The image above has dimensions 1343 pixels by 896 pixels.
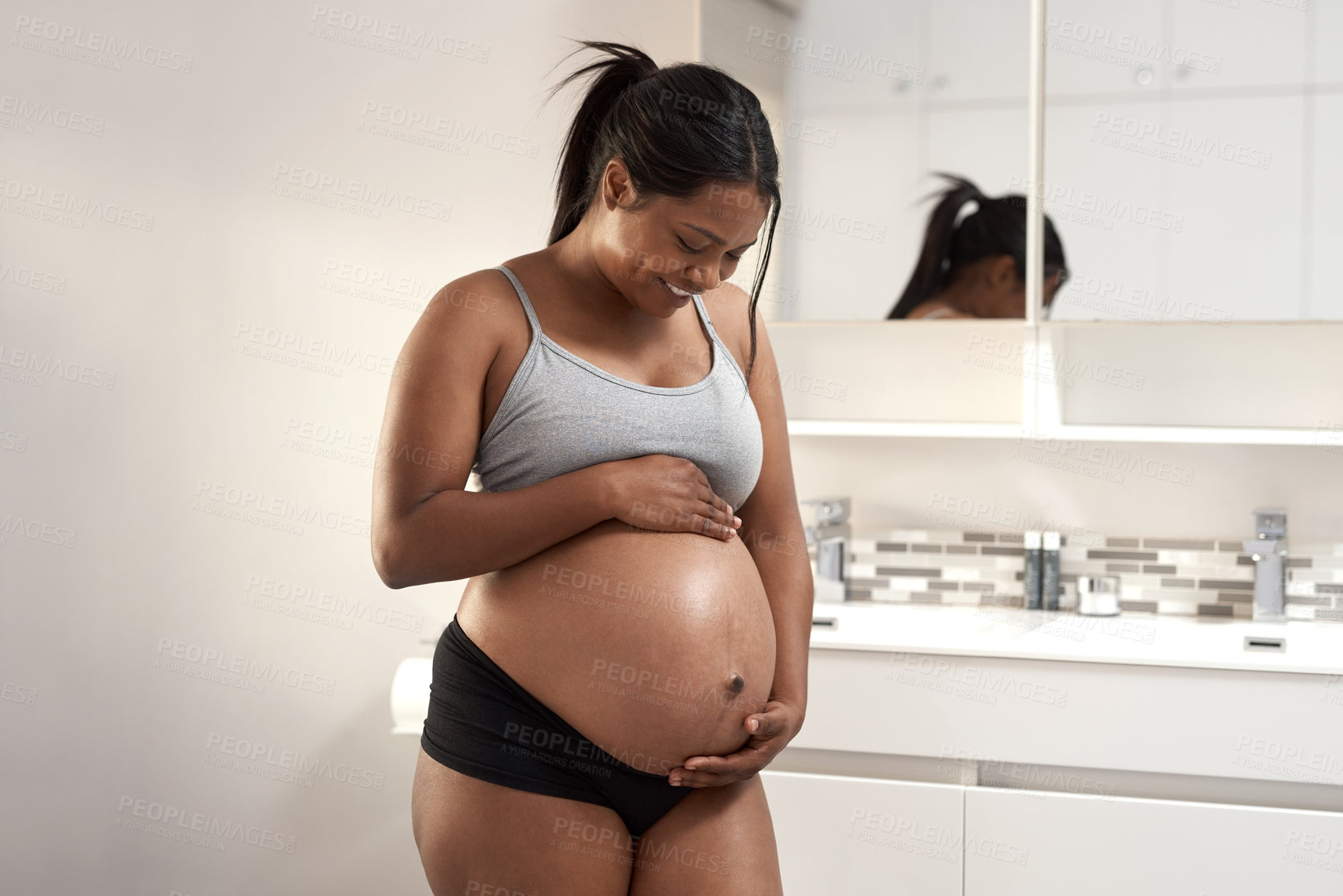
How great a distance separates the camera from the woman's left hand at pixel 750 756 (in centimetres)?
91

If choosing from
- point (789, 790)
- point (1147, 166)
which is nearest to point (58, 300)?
point (789, 790)

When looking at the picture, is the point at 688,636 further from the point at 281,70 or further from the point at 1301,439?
the point at 281,70

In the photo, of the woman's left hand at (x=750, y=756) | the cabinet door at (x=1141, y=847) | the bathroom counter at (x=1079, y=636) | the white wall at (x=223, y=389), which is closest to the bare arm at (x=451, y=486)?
the woman's left hand at (x=750, y=756)

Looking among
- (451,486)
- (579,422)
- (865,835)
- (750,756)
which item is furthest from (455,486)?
(865,835)

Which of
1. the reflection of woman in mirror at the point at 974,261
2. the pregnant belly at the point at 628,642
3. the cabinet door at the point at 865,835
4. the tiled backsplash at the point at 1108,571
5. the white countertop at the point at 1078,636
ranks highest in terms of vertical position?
the reflection of woman in mirror at the point at 974,261

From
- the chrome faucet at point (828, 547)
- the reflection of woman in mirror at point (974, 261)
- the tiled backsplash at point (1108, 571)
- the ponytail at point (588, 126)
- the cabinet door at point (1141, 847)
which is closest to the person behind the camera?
the ponytail at point (588, 126)

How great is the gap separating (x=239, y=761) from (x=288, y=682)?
18cm

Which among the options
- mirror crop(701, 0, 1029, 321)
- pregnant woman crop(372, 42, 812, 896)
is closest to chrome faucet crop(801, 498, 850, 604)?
mirror crop(701, 0, 1029, 321)

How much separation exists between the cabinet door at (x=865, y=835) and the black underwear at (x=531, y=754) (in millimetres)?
867

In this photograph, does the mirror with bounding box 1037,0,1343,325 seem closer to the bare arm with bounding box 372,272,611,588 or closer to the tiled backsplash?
the tiled backsplash

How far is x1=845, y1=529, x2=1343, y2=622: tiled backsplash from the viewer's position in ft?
6.57

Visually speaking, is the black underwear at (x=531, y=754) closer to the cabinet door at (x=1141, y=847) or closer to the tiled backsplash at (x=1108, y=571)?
the cabinet door at (x=1141, y=847)

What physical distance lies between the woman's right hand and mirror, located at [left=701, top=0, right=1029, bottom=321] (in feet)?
3.65

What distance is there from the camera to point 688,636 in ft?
2.98
